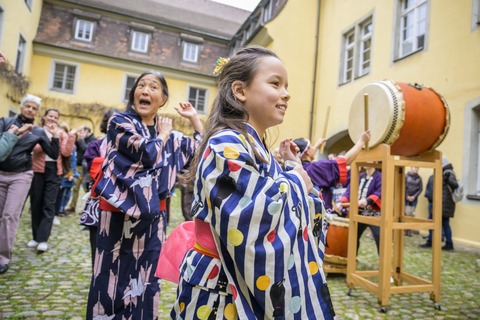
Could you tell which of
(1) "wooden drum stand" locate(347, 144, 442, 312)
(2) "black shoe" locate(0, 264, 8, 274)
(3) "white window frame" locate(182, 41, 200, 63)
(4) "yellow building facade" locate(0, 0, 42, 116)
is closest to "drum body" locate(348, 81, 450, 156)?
(1) "wooden drum stand" locate(347, 144, 442, 312)

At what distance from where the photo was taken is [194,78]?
19750 mm

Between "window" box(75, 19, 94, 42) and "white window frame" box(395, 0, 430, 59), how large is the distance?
15.5m

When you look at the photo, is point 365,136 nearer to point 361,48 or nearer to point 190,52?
point 361,48

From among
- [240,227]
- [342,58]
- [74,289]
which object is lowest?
[74,289]

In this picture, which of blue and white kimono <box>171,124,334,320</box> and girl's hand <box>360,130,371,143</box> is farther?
girl's hand <box>360,130,371,143</box>

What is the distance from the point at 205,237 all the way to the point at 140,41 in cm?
2011

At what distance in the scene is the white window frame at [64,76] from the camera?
17.4 meters

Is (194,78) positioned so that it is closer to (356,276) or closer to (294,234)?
(356,276)

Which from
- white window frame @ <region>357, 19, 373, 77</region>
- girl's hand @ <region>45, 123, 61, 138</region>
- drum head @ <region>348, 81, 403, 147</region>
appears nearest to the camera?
drum head @ <region>348, 81, 403, 147</region>

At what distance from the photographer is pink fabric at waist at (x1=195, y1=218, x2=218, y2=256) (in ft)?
3.78

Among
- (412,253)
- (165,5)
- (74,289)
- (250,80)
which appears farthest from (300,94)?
(165,5)

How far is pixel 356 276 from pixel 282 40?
11.8 m

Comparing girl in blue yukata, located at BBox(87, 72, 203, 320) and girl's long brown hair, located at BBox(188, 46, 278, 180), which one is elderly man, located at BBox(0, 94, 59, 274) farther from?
girl's long brown hair, located at BBox(188, 46, 278, 180)

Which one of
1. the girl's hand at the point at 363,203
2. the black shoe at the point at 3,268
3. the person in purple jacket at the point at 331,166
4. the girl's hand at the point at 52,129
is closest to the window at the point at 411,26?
the girl's hand at the point at 363,203
